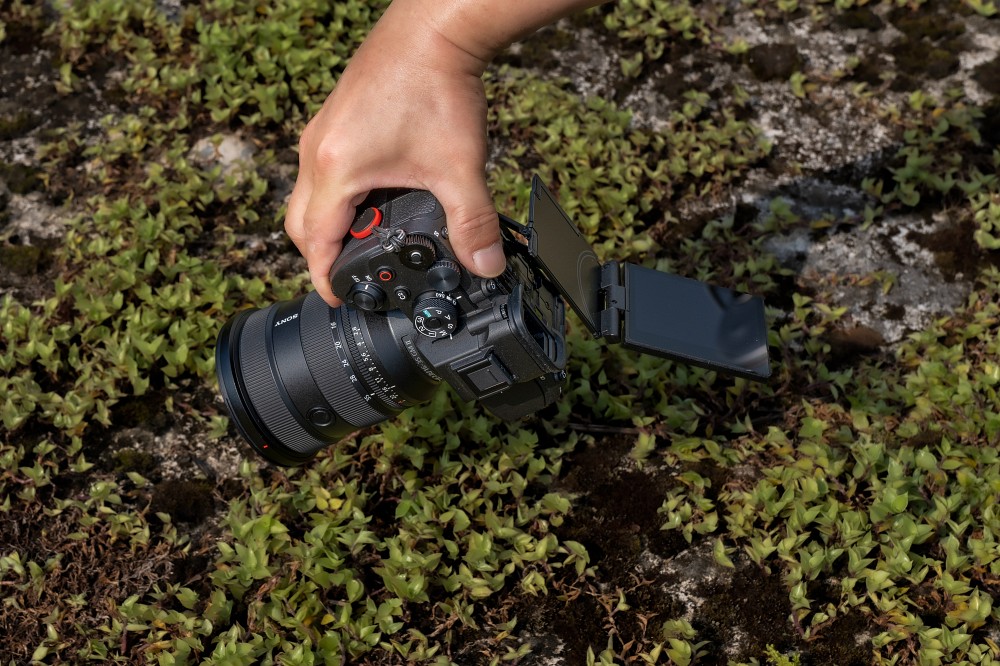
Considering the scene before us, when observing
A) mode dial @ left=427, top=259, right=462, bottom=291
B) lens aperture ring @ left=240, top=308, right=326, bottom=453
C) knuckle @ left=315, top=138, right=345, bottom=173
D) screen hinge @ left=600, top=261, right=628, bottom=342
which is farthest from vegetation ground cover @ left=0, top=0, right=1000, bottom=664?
knuckle @ left=315, top=138, right=345, bottom=173

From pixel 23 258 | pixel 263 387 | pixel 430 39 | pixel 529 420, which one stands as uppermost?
pixel 430 39

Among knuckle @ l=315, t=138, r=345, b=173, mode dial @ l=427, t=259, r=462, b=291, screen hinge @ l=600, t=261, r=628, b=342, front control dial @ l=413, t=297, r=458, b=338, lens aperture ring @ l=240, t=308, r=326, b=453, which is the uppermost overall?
knuckle @ l=315, t=138, r=345, b=173

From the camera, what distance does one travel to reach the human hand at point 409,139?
294 cm

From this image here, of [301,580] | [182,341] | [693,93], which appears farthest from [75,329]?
[693,93]

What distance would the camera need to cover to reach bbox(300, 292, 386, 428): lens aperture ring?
134 inches

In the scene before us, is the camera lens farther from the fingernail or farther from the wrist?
the wrist

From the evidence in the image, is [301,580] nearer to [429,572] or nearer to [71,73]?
[429,572]

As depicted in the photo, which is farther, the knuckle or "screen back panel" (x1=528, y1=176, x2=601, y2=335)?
"screen back panel" (x1=528, y1=176, x2=601, y2=335)

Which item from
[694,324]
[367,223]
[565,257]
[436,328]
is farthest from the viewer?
[694,324]

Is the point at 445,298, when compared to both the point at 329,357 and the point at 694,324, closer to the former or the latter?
the point at 329,357

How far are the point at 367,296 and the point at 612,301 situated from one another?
94 cm

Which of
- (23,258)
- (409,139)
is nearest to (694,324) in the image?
(409,139)

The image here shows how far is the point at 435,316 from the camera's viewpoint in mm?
3088

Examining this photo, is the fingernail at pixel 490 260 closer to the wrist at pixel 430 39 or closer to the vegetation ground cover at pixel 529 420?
the wrist at pixel 430 39
